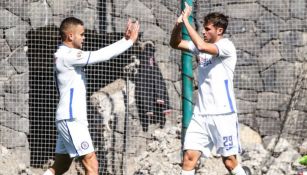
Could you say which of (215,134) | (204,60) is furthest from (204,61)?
(215,134)

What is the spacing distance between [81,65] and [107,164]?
3.23 meters

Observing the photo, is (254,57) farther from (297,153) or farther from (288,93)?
(297,153)

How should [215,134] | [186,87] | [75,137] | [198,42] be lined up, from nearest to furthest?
[198,42], [75,137], [215,134], [186,87]

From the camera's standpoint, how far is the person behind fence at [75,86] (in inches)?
310

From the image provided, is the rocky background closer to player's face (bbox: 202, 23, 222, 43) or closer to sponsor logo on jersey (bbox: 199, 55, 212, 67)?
sponsor logo on jersey (bbox: 199, 55, 212, 67)

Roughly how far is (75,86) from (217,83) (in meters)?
1.27

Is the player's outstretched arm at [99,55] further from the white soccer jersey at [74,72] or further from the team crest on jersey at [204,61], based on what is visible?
the team crest on jersey at [204,61]

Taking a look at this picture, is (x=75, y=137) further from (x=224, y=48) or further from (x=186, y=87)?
(x=186, y=87)

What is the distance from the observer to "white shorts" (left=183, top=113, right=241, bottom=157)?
8.02 metres

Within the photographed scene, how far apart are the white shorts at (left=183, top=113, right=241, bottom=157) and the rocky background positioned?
8.11 ft

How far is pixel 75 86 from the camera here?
7.95 meters

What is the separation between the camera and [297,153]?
1088cm

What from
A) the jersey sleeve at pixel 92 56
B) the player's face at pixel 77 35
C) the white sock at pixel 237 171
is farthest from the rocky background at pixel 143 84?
the jersey sleeve at pixel 92 56

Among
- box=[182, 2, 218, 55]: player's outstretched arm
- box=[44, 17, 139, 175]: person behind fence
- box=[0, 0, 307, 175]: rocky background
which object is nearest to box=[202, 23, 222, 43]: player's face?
box=[182, 2, 218, 55]: player's outstretched arm
